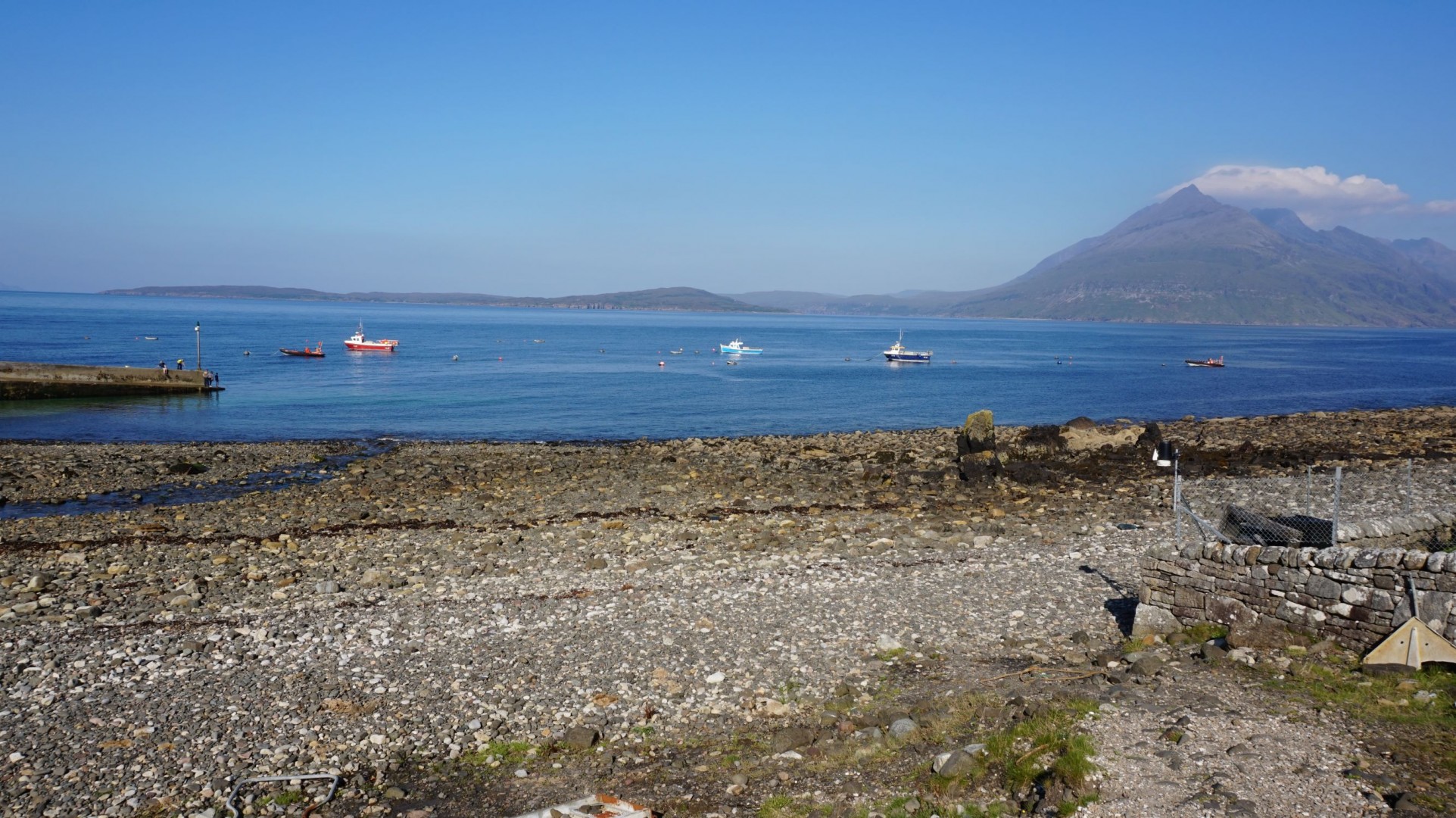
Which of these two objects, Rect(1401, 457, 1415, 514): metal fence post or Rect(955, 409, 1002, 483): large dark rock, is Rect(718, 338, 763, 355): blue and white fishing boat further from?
Rect(1401, 457, 1415, 514): metal fence post

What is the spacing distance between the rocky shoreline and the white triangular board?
153 cm

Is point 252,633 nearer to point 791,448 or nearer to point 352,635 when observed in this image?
point 352,635

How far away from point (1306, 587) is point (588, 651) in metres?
8.98

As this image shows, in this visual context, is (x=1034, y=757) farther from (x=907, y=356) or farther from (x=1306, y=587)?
(x=907, y=356)

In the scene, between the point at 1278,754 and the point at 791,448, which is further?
the point at 791,448

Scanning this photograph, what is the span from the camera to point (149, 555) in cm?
1778

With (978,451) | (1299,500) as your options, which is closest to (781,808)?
(1299,500)

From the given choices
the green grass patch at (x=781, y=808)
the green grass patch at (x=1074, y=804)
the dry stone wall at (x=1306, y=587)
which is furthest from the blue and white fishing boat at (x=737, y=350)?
the green grass patch at (x=1074, y=804)

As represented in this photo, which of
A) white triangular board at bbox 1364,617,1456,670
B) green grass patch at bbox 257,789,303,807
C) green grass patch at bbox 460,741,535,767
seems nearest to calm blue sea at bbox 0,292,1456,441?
green grass patch at bbox 460,741,535,767

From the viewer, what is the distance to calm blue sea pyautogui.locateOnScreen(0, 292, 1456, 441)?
46812 mm

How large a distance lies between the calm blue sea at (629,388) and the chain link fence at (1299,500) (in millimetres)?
26553

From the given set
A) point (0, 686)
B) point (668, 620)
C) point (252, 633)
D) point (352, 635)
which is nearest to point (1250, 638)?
point (668, 620)

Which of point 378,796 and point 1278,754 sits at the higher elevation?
point 1278,754

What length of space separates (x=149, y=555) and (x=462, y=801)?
41.7 feet
